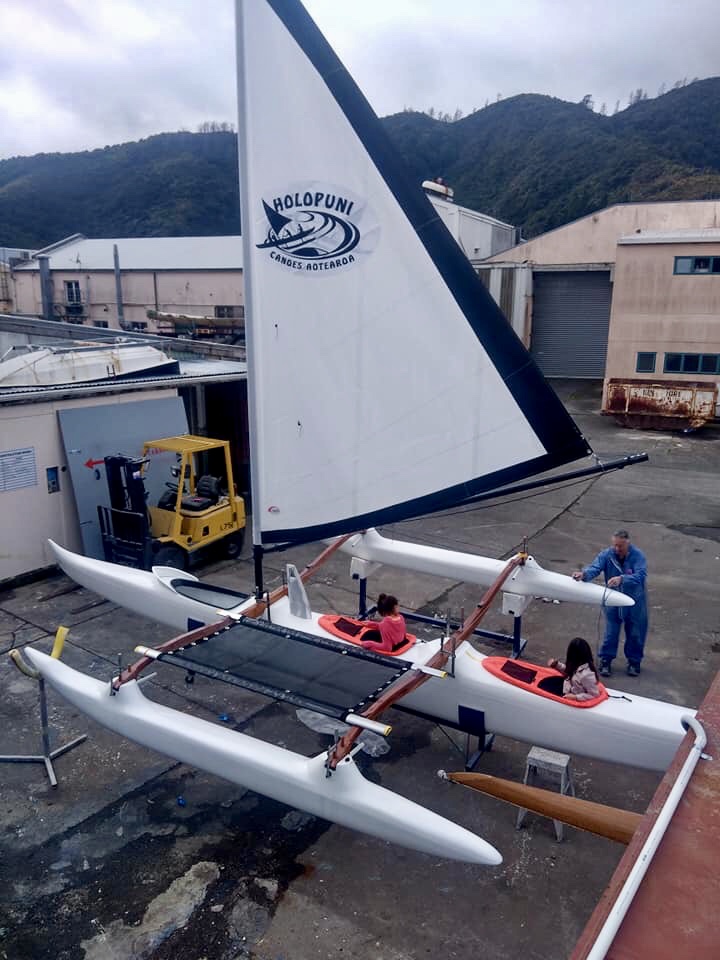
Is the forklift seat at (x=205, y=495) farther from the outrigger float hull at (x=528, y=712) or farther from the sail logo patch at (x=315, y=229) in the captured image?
the sail logo patch at (x=315, y=229)

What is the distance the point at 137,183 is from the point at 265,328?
4386 inches

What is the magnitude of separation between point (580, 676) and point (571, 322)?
31935mm

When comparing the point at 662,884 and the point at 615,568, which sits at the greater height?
the point at 662,884

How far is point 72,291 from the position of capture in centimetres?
3844

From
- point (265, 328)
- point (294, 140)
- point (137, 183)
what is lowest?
point (265, 328)

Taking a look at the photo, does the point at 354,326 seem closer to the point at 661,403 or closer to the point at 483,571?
the point at 483,571

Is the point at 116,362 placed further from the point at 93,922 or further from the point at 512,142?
the point at 512,142

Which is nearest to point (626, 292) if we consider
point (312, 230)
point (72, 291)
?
point (312, 230)

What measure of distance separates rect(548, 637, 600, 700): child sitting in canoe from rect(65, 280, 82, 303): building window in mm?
38350

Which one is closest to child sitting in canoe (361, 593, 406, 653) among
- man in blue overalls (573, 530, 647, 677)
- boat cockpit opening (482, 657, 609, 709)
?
boat cockpit opening (482, 657, 609, 709)

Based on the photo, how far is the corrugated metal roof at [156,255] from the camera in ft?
117

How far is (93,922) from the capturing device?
4.89 m

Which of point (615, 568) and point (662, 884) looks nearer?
point (662, 884)

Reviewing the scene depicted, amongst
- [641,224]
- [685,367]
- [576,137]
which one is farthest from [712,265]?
[576,137]
